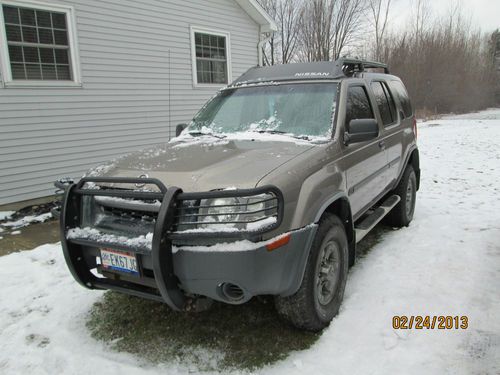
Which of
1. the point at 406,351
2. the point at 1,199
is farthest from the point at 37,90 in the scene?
the point at 406,351

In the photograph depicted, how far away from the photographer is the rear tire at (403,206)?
5.29m

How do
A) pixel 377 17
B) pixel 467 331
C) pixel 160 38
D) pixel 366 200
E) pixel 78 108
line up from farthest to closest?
pixel 377 17 < pixel 160 38 < pixel 78 108 < pixel 366 200 < pixel 467 331

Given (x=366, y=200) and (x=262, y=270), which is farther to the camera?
(x=366, y=200)

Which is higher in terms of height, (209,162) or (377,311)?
(209,162)

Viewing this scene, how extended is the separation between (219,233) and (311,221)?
697 millimetres

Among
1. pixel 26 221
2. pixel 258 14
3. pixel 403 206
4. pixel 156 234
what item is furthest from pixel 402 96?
pixel 258 14

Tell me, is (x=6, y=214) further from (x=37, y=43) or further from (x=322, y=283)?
(x=322, y=283)

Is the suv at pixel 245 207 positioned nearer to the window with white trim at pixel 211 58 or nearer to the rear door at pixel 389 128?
the rear door at pixel 389 128

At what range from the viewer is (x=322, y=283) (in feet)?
10.2

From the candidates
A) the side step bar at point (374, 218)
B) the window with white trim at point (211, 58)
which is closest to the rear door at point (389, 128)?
the side step bar at point (374, 218)

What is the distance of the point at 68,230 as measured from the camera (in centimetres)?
288

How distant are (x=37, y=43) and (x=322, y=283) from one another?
695 centimetres

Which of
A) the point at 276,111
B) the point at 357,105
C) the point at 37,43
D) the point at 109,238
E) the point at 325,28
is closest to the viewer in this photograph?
the point at 109,238

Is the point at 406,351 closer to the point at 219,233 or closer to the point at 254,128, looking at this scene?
the point at 219,233
